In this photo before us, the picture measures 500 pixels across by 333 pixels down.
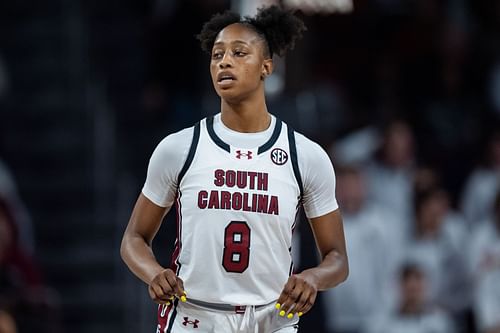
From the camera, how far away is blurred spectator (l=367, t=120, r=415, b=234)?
35.2 ft

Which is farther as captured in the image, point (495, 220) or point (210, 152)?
point (495, 220)

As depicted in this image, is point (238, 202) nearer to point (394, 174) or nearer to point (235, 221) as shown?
point (235, 221)

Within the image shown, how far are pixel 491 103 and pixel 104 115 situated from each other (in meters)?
3.85

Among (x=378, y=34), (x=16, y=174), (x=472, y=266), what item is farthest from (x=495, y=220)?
(x=16, y=174)

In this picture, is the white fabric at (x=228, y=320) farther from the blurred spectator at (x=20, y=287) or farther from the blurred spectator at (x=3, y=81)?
the blurred spectator at (x=3, y=81)

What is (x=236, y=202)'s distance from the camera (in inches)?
200

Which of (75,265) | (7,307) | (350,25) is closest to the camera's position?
(7,307)

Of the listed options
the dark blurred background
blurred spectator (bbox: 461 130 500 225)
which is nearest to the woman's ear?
the dark blurred background

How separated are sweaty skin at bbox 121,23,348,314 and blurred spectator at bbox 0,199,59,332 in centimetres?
435

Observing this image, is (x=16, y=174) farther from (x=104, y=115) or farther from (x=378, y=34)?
(x=378, y=34)

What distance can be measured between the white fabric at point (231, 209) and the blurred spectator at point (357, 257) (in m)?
4.92

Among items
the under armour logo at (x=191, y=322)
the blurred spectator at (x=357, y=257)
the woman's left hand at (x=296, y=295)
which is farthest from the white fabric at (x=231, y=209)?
the blurred spectator at (x=357, y=257)

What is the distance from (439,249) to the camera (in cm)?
1036

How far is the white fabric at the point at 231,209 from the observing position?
508 centimetres
